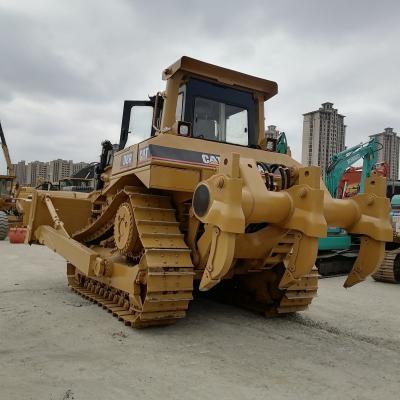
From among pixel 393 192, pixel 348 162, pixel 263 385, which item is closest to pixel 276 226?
pixel 263 385

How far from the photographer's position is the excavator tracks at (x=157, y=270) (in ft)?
14.3

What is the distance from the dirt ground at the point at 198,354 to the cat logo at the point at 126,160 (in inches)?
68.2

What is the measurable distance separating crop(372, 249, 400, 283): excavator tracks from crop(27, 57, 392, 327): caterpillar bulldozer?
467 cm

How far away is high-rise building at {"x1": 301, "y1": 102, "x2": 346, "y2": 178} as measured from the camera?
1856cm

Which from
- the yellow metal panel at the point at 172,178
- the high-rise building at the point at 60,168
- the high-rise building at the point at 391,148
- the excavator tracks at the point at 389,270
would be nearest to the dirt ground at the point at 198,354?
the yellow metal panel at the point at 172,178

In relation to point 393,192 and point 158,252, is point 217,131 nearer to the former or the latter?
point 158,252

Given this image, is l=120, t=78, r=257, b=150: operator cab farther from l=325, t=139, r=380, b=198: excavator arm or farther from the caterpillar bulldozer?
l=325, t=139, r=380, b=198: excavator arm

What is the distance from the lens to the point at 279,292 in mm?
5418

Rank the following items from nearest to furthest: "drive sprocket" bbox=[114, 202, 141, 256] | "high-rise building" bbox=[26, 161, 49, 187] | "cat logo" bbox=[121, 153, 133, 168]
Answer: "drive sprocket" bbox=[114, 202, 141, 256] → "cat logo" bbox=[121, 153, 133, 168] → "high-rise building" bbox=[26, 161, 49, 187]

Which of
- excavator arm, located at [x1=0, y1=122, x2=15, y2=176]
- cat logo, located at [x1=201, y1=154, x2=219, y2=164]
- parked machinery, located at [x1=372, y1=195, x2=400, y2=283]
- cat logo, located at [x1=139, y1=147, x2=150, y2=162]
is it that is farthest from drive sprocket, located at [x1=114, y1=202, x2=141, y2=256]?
excavator arm, located at [x1=0, y1=122, x2=15, y2=176]

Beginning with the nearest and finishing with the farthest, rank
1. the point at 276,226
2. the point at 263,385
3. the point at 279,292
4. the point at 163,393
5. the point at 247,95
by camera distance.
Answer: the point at 163,393 < the point at 263,385 < the point at 276,226 < the point at 279,292 < the point at 247,95

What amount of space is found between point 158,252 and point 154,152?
993 millimetres

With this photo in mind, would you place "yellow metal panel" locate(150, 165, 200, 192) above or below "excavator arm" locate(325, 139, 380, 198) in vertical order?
below

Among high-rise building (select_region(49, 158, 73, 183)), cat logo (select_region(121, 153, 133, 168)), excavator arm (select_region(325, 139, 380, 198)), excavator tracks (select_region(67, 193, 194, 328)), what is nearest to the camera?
excavator tracks (select_region(67, 193, 194, 328))
